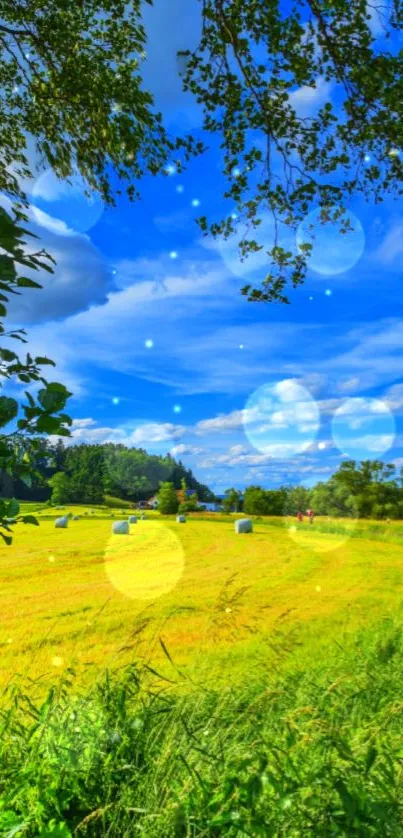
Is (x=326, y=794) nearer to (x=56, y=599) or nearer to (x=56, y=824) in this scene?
(x=56, y=824)

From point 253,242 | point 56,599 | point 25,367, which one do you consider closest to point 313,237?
point 253,242

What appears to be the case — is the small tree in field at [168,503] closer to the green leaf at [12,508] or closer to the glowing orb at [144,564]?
the glowing orb at [144,564]

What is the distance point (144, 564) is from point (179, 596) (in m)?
7.62

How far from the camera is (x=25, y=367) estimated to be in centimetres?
333

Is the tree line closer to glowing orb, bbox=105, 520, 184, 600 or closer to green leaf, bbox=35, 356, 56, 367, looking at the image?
glowing orb, bbox=105, 520, 184, 600

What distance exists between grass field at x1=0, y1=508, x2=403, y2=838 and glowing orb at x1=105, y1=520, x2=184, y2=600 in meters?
0.16

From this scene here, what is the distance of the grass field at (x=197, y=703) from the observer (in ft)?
11.3

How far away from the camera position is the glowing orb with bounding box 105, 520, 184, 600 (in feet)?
59.9

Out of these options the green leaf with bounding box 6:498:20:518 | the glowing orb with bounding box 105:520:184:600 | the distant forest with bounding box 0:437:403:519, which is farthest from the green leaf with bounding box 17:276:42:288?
the distant forest with bounding box 0:437:403:519

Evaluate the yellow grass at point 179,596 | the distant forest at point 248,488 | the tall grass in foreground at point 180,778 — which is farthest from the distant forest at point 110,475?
the tall grass in foreground at point 180,778

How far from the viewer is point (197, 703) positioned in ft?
16.4

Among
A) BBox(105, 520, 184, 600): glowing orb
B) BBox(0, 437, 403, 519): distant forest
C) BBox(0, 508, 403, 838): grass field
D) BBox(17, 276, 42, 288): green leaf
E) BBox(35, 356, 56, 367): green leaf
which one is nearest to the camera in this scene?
BBox(17, 276, 42, 288): green leaf

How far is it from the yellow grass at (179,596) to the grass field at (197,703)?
0.29 feet

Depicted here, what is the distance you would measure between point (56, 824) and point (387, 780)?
2101 millimetres
